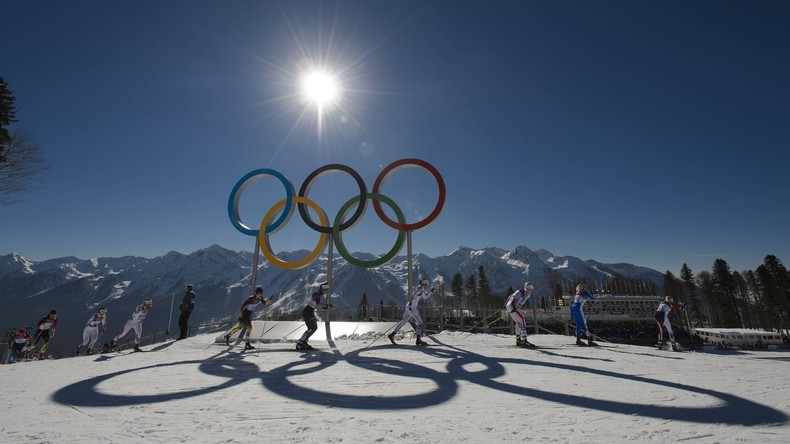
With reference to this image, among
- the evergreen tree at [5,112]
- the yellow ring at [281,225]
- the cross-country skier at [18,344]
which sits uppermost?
the evergreen tree at [5,112]

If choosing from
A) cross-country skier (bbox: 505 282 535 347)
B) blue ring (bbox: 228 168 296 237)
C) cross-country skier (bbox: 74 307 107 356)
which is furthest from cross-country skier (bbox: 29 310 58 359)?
cross-country skier (bbox: 505 282 535 347)

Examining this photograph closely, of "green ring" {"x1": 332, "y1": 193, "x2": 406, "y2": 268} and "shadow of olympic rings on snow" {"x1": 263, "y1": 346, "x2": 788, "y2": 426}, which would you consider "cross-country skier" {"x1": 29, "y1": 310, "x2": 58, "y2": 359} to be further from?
"shadow of olympic rings on snow" {"x1": 263, "y1": 346, "x2": 788, "y2": 426}

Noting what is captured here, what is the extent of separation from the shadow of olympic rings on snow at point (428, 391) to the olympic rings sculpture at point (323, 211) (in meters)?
8.61

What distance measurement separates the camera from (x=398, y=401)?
16.9 ft

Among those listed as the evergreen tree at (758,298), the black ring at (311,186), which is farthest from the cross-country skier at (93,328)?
the evergreen tree at (758,298)

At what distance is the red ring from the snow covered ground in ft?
28.6

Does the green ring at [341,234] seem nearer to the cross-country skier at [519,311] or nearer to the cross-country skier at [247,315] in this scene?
the cross-country skier at [247,315]

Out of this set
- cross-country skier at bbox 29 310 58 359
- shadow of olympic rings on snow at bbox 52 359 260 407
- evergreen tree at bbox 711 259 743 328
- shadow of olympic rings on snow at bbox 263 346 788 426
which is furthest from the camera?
evergreen tree at bbox 711 259 743 328

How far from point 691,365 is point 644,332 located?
52.4 metres

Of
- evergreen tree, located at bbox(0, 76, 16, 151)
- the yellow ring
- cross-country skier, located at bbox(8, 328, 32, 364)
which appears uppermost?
evergreen tree, located at bbox(0, 76, 16, 151)

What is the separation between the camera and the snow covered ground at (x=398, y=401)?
150 inches

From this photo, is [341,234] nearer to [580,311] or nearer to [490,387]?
[580,311]

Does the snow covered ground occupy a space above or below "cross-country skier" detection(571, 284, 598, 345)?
below

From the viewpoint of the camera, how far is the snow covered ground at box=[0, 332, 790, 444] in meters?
3.80
